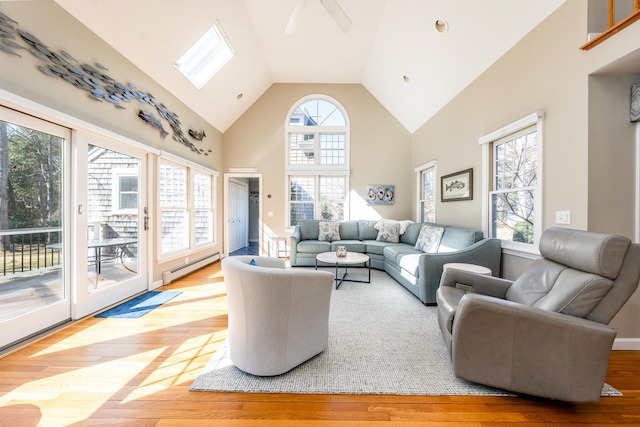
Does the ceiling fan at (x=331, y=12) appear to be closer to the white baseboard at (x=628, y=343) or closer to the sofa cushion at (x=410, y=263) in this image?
the sofa cushion at (x=410, y=263)

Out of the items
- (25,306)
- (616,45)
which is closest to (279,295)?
(25,306)

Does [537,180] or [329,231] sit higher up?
[537,180]

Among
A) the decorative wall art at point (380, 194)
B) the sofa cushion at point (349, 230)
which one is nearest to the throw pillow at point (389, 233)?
the sofa cushion at point (349, 230)

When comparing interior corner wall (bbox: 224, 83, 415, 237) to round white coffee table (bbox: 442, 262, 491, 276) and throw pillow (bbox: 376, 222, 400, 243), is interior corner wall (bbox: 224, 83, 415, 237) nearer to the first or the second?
throw pillow (bbox: 376, 222, 400, 243)

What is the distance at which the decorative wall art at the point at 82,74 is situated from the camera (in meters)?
1.92

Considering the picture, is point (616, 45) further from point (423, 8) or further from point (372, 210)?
point (372, 210)

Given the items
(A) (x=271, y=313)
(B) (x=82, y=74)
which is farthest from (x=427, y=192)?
(B) (x=82, y=74)

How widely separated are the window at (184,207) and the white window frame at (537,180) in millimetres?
4532

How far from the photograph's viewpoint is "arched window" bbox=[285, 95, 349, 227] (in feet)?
19.7

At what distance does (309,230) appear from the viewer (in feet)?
17.7

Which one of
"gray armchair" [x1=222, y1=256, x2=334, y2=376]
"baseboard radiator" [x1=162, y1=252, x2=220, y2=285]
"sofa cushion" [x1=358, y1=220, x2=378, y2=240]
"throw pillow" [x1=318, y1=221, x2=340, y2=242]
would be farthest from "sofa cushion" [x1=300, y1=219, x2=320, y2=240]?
"gray armchair" [x1=222, y1=256, x2=334, y2=376]

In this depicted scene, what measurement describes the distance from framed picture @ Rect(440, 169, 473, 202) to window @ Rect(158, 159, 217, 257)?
4491mm

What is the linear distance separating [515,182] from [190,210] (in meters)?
4.97

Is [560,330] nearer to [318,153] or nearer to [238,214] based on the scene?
[318,153]
